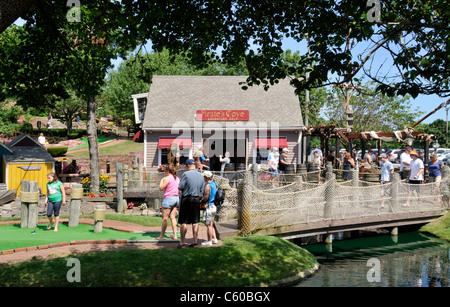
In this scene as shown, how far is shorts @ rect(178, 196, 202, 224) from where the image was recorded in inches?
375

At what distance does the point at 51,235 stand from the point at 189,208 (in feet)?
14.0

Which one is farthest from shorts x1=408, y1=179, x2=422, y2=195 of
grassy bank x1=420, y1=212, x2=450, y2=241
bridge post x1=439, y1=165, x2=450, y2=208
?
grassy bank x1=420, y1=212, x2=450, y2=241

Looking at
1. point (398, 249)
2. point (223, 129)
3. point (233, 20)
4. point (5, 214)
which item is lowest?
point (398, 249)

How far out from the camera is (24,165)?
20.7 meters

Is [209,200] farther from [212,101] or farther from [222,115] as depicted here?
[212,101]

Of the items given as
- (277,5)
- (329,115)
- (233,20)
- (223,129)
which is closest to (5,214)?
(233,20)

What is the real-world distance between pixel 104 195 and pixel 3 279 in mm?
12271

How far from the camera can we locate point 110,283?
25.8 feet

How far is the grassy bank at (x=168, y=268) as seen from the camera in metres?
7.91

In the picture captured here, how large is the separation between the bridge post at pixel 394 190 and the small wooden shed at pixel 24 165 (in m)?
15.5

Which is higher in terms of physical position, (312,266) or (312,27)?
(312,27)

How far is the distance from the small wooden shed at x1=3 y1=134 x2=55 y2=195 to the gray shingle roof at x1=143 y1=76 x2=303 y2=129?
6306 millimetres

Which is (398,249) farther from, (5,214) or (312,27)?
(5,214)

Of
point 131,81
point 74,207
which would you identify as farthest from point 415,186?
point 131,81
